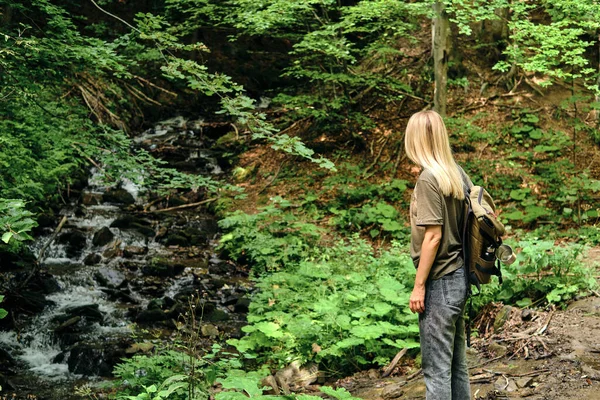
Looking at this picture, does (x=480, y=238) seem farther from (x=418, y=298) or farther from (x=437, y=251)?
(x=418, y=298)

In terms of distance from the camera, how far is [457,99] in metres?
13.0

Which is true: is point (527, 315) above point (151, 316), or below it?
above

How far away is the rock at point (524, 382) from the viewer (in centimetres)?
388

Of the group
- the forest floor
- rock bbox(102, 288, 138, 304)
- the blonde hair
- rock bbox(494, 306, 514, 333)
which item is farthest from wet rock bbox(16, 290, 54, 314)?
the blonde hair

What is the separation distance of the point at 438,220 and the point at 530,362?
2.05 metres

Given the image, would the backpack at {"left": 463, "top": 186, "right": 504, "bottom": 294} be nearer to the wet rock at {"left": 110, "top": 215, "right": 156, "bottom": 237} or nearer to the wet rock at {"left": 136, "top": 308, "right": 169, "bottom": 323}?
the wet rock at {"left": 136, "top": 308, "right": 169, "bottom": 323}

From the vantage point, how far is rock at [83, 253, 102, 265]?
31.3ft

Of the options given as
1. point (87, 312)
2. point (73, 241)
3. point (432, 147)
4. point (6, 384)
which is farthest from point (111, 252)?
point (432, 147)

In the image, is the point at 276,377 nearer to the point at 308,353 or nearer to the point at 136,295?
the point at 308,353

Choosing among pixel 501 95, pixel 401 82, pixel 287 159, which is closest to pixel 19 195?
pixel 287 159

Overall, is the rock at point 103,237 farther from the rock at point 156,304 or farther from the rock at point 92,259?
the rock at point 156,304

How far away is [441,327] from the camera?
2.99 m

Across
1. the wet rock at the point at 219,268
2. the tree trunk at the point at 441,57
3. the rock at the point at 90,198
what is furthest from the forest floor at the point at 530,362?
the rock at the point at 90,198

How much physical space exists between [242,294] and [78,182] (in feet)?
19.3
